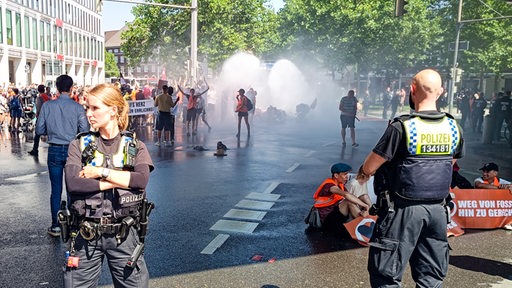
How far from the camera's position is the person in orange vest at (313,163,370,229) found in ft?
19.9

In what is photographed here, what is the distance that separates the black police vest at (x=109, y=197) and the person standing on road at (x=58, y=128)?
9.07 feet

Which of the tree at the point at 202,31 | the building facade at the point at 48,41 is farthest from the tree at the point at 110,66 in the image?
the tree at the point at 202,31

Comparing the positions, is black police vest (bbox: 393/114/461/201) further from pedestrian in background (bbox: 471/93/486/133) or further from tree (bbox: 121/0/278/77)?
tree (bbox: 121/0/278/77)

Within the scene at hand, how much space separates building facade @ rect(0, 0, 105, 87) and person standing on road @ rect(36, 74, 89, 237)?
84.9 feet

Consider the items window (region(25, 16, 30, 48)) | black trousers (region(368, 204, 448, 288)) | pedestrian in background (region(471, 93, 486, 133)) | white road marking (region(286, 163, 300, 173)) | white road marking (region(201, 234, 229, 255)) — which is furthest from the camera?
window (region(25, 16, 30, 48))

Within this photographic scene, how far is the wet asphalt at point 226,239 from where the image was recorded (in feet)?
15.6

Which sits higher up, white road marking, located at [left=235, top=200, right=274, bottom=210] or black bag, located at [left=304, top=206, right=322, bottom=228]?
black bag, located at [left=304, top=206, right=322, bottom=228]

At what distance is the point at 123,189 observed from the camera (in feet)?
9.71

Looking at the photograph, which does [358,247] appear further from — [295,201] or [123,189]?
[123,189]

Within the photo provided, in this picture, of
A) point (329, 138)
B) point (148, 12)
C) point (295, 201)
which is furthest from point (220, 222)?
point (148, 12)

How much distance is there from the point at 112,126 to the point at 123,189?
15.9 inches

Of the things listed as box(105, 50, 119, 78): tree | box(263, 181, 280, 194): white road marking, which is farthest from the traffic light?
box(105, 50, 119, 78): tree

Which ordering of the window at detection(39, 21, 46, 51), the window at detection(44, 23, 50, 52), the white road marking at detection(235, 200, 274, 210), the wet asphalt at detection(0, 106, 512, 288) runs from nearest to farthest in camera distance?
the wet asphalt at detection(0, 106, 512, 288) < the white road marking at detection(235, 200, 274, 210) < the window at detection(39, 21, 46, 51) < the window at detection(44, 23, 50, 52)

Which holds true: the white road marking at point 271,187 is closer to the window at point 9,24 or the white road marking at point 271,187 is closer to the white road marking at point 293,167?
the white road marking at point 293,167
